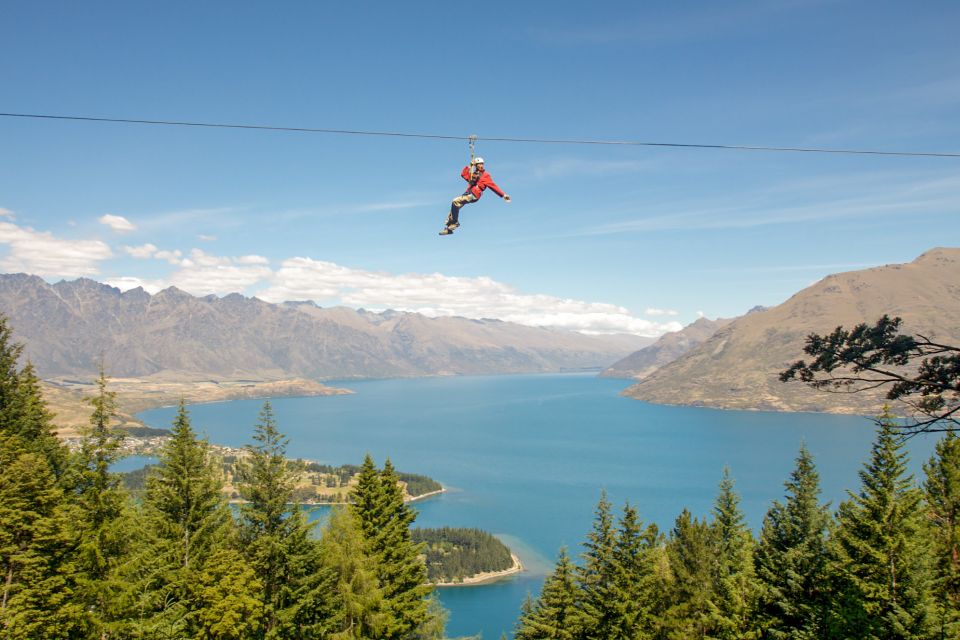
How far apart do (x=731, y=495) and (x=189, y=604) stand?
4046cm

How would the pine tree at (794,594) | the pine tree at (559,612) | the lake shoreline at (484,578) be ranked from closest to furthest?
the pine tree at (794,594) → the pine tree at (559,612) → the lake shoreline at (484,578)

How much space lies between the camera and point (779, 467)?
187 m

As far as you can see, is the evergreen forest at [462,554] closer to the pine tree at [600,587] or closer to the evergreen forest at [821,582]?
the evergreen forest at [821,582]

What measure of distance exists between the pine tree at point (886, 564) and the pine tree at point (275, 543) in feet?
69.1

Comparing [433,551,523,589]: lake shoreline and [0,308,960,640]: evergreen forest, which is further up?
[0,308,960,640]: evergreen forest

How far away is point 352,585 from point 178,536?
7.01 m

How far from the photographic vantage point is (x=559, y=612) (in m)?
27.2

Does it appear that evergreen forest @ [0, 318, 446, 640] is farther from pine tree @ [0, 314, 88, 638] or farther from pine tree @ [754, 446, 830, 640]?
pine tree @ [754, 446, 830, 640]

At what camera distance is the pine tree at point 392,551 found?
24.2 m

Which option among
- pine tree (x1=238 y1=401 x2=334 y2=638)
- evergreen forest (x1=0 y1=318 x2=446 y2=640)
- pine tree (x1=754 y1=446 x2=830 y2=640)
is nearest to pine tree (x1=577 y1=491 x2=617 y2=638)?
pine tree (x1=754 y1=446 x2=830 y2=640)

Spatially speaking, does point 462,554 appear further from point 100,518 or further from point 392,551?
point 100,518

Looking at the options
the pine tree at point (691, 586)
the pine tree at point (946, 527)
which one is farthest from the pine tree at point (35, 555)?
the pine tree at point (946, 527)

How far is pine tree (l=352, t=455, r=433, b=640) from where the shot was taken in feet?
79.4

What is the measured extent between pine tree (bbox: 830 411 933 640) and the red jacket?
51.7 feet
